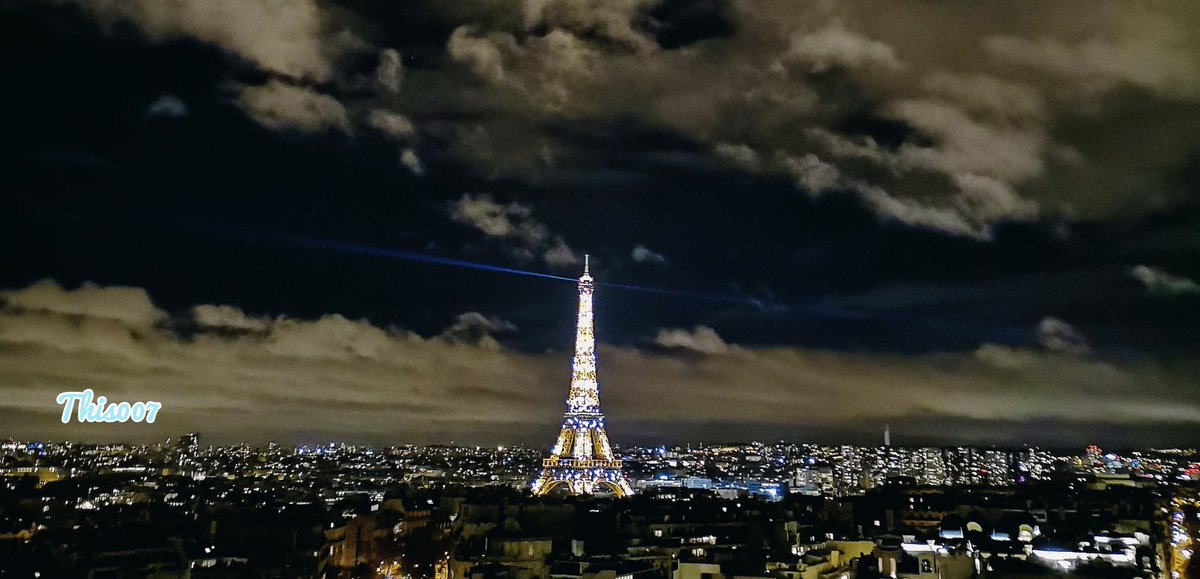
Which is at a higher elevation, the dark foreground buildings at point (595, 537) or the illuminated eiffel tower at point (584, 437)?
the illuminated eiffel tower at point (584, 437)

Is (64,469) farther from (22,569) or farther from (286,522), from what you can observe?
(22,569)

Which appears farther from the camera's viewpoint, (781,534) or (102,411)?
(781,534)

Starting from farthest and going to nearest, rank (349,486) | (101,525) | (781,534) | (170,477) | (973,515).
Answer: (170,477) < (349,486) < (973,515) < (101,525) < (781,534)

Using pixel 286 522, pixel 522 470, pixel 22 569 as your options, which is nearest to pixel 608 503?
pixel 286 522

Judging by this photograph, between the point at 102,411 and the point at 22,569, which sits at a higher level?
the point at 102,411

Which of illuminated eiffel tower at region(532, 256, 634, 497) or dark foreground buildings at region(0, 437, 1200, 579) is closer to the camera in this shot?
dark foreground buildings at region(0, 437, 1200, 579)

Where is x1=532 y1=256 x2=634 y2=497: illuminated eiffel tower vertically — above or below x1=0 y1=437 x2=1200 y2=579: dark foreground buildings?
above

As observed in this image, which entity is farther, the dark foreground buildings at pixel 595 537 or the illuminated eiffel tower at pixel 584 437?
the illuminated eiffel tower at pixel 584 437

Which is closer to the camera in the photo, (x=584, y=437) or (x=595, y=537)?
(x=595, y=537)
